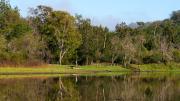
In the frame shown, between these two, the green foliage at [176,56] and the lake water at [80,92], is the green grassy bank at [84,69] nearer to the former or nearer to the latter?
the green foliage at [176,56]

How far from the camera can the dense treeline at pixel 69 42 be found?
96.4 metres

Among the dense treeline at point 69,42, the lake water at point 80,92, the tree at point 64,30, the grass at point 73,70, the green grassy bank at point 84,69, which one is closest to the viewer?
the lake water at point 80,92

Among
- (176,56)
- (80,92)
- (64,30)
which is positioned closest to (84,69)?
(64,30)

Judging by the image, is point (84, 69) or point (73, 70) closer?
point (73, 70)

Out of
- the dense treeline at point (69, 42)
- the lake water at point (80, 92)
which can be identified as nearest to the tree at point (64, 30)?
the dense treeline at point (69, 42)

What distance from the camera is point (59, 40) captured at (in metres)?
109

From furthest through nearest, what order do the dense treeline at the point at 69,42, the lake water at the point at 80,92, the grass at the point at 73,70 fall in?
the dense treeline at the point at 69,42 < the grass at the point at 73,70 < the lake water at the point at 80,92

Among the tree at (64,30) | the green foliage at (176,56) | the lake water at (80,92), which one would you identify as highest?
the tree at (64,30)

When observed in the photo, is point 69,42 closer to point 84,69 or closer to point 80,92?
point 84,69

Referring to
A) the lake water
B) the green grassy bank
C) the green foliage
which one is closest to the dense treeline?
the green foliage

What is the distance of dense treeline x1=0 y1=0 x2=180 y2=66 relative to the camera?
96.4 metres

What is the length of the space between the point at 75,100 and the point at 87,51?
80.5 meters

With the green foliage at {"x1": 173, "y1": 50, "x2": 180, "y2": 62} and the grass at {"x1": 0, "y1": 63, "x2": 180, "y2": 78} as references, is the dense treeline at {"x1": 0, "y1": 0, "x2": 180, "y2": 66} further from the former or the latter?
the grass at {"x1": 0, "y1": 63, "x2": 180, "y2": 78}

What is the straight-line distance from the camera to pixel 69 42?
Answer: 357ft
